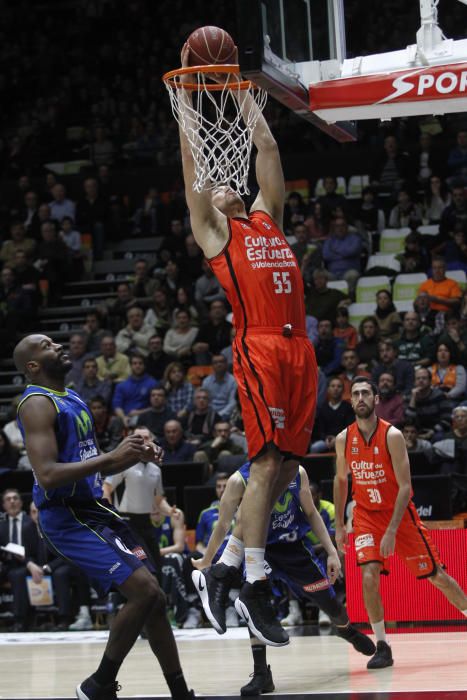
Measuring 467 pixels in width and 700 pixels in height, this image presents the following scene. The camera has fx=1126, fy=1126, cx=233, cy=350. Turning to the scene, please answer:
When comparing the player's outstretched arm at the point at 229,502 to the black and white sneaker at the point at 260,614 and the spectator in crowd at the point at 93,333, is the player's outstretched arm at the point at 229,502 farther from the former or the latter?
the spectator in crowd at the point at 93,333

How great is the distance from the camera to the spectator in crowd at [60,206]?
58.6 feet

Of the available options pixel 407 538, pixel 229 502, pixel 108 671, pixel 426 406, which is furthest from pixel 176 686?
pixel 426 406

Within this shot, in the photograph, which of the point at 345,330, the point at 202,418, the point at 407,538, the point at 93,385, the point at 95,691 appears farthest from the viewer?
the point at 93,385

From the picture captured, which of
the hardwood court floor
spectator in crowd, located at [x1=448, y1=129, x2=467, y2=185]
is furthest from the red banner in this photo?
spectator in crowd, located at [x1=448, y1=129, x2=467, y2=185]

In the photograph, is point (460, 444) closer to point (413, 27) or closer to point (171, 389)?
point (171, 389)

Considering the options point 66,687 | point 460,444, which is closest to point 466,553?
point 460,444

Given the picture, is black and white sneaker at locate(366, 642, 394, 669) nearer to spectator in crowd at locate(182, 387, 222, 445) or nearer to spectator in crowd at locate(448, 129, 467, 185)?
spectator in crowd at locate(182, 387, 222, 445)

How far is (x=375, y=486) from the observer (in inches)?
326

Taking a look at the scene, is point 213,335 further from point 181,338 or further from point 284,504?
point 284,504

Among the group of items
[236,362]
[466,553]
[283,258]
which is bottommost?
[466,553]

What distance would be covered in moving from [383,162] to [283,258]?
413 inches

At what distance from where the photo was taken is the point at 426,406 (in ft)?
→ 39.5

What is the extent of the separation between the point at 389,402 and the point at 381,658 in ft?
16.1

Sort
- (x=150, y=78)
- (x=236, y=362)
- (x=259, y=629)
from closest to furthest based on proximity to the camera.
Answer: (x=259, y=629), (x=236, y=362), (x=150, y=78)
